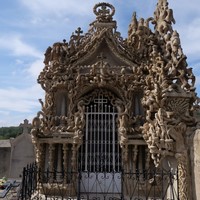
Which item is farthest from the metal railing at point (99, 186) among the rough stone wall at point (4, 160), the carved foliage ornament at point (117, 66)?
the rough stone wall at point (4, 160)

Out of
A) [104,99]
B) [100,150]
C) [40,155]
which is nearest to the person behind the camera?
[40,155]

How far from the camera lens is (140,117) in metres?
10.6

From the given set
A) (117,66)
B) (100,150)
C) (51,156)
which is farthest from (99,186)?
(117,66)

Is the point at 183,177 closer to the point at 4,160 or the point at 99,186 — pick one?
the point at 99,186

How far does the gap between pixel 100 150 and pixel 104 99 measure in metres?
2.07

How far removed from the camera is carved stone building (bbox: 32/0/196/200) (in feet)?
32.2

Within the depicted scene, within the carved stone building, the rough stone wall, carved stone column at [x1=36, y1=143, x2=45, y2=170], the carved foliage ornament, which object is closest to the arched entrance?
the carved stone building

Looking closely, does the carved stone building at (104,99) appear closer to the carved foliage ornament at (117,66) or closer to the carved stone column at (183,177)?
the carved foliage ornament at (117,66)

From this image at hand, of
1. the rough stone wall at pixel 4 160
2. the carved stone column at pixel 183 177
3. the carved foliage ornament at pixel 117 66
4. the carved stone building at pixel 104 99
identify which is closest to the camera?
the carved stone column at pixel 183 177

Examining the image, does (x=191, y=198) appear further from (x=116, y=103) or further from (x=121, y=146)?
(x=116, y=103)

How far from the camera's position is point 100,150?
34.2 feet

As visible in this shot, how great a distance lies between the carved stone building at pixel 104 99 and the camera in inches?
386

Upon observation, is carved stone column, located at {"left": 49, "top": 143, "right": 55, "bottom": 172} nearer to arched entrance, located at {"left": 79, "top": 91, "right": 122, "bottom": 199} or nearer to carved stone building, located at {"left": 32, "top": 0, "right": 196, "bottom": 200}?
carved stone building, located at {"left": 32, "top": 0, "right": 196, "bottom": 200}

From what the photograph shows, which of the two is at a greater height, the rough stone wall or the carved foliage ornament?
the carved foliage ornament
